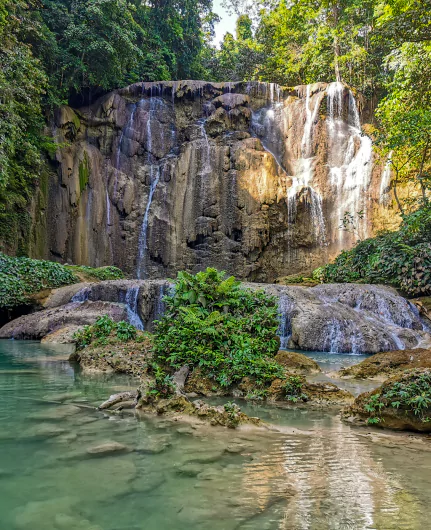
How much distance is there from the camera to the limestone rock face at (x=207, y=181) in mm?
19562

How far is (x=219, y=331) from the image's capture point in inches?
205

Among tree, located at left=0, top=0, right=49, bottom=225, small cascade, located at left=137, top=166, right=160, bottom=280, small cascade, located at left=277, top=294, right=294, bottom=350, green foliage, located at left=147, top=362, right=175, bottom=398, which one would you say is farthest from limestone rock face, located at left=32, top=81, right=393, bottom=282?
green foliage, located at left=147, top=362, right=175, bottom=398

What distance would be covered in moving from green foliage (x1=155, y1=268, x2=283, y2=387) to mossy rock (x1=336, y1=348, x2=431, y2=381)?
4.64 ft

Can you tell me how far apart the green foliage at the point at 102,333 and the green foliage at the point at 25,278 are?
7.02m

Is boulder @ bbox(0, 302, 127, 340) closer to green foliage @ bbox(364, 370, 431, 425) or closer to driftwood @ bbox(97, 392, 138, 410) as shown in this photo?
driftwood @ bbox(97, 392, 138, 410)

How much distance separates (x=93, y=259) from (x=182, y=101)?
9.47m

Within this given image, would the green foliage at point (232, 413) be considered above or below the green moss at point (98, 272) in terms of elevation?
below

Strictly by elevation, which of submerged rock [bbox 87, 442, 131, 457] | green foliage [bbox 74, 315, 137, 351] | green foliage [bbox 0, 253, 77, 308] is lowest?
submerged rock [bbox 87, 442, 131, 457]

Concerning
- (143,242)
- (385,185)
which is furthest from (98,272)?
(385,185)

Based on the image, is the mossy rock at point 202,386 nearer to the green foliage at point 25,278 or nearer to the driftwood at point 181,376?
the driftwood at point 181,376

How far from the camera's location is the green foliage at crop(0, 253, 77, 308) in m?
12.9

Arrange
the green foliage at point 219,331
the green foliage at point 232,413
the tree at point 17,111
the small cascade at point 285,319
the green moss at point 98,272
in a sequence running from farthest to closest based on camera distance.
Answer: the green moss at point 98,272, the tree at point 17,111, the small cascade at point 285,319, the green foliage at point 219,331, the green foliage at point 232,413

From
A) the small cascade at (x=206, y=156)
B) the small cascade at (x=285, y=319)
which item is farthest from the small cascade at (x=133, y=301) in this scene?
the small cascade at (x=206, y=156)

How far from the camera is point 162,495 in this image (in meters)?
2.19
